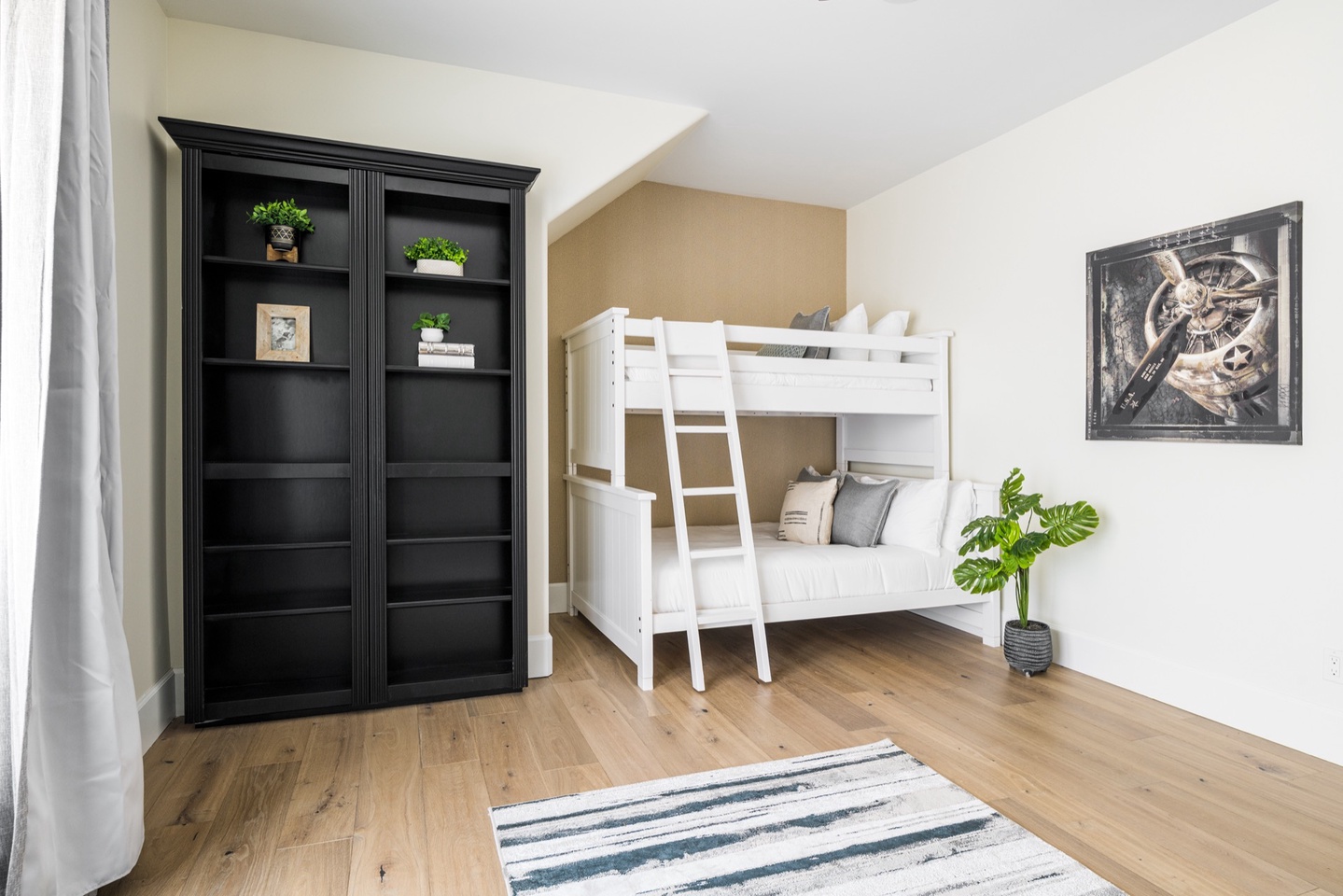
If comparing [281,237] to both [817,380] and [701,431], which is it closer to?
[701,431]

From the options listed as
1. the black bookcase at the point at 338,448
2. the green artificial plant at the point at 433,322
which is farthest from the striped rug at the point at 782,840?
the green artificial plant at the point at 433,322

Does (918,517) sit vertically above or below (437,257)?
below

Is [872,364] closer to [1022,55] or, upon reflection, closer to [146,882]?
[1022,55]

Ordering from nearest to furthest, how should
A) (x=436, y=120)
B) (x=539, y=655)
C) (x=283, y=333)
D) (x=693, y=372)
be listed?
(x=283, y=333) → (x=436, y=120) → (x=539, y=655) → (x=693, y=372)

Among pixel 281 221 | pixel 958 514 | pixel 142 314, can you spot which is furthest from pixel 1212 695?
pixel 142 314

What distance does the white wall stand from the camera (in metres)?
2.30

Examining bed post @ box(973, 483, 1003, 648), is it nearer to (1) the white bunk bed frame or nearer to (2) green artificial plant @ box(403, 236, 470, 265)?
(1) the white bunk bed frame

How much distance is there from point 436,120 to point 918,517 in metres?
2.85

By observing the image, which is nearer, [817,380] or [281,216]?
[281,216]

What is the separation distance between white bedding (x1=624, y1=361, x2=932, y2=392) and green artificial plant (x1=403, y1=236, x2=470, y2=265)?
830 mm

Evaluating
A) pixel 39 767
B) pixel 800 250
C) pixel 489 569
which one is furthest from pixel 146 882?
pixel 800 250

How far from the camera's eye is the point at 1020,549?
312cm

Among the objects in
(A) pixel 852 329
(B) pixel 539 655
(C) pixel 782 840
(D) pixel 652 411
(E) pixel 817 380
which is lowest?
(C) pixel 782 840

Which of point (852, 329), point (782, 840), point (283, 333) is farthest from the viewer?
point (852, 329)
